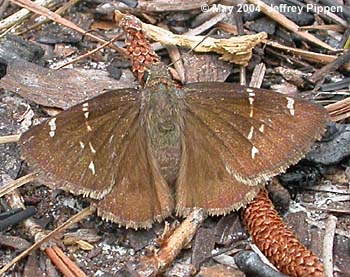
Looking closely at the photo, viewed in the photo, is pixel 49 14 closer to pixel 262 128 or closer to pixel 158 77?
pixel 158 77

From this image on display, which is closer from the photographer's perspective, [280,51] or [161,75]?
[161,75]

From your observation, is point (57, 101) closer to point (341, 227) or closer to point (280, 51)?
point (280, 51)

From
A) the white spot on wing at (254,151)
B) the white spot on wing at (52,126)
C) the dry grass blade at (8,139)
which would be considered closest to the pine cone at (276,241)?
the white spot on wing at (254,151)

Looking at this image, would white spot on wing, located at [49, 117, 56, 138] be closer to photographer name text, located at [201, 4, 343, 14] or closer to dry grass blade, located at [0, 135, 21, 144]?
dry grass blade, located at [0, 135, 21, 144]

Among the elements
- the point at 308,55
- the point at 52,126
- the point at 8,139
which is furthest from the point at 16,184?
the point at 308,55

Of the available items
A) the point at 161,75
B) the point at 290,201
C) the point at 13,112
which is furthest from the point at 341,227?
the point at 13,112

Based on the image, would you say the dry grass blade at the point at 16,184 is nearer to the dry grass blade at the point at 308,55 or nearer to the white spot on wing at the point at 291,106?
the white spot on wing at the point at 291,106

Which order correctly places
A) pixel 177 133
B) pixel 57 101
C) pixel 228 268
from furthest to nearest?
pixel 57 101 → pixel 177 133 → pixel 228 268
